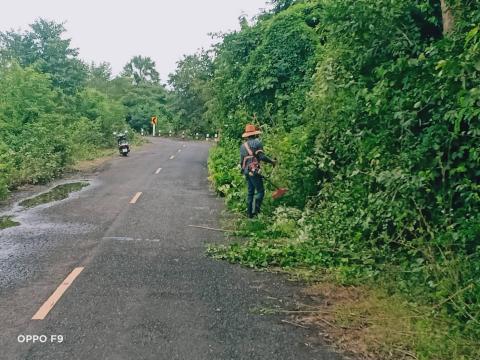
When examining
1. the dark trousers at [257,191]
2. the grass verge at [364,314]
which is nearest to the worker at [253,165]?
the dark trousers at [257,191]

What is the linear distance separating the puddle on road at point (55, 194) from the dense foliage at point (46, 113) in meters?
0.96

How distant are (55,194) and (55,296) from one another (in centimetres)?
950

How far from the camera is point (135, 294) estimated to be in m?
6.34

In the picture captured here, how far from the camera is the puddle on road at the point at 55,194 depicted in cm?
1353

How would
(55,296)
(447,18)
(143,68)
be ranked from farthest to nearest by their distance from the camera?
(143,68), (447,18), (55,296)

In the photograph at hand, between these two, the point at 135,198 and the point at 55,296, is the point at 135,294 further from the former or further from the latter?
the point at 135,198

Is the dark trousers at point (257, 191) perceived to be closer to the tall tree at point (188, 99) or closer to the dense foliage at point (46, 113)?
the dense foliage at point (46, 113)

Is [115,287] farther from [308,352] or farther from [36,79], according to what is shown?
[36,79]

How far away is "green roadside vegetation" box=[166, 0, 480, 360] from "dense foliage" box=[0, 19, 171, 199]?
29.6 ft

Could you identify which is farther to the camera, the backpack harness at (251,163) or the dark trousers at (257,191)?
the dark trousers at (257,191)

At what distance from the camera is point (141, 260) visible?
792 cm

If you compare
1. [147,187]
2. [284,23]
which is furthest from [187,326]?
[284,23]

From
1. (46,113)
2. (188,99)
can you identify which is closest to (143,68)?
(188,99)

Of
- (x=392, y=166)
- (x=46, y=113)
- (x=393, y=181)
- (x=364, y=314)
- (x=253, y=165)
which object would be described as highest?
(x=46, y=113)
